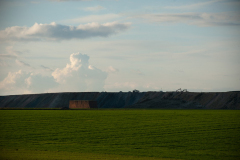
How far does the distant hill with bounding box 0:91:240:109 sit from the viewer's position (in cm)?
12731

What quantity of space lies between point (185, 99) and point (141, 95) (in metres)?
26.0

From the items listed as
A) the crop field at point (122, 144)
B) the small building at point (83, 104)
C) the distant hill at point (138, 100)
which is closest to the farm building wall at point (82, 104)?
the small building at point (83, 104)

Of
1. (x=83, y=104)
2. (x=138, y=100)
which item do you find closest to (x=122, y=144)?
(x=83, y=104)

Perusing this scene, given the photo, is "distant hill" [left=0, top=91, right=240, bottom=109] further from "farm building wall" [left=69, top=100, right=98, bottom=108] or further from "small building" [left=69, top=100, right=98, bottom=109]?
"small building" [left=69, top=100, right=98, bottom=109]

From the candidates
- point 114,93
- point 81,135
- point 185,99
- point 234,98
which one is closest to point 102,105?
point 114,93

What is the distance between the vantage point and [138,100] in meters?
153

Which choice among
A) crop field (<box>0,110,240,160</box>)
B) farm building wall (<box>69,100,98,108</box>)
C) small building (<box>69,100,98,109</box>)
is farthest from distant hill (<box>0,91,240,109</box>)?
crop field (<box>0,110,240,160</box>)

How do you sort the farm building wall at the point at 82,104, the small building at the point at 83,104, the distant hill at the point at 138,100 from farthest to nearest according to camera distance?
1. the farm building wall at the point at 82,104
2. the small building at the point at 83,104
3. the distant hill at the point at 138,100

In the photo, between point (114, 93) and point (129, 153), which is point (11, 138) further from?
point (114, 93)

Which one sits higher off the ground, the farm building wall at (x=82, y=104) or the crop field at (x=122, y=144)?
the farm building wall at (x=82, y=104)

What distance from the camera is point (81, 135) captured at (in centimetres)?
3369

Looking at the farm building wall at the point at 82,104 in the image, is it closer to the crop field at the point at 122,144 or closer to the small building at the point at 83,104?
the small building at the point at 83,104

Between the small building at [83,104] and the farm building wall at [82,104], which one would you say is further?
the farm building wall at [82,104]

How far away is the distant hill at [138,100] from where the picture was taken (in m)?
127
